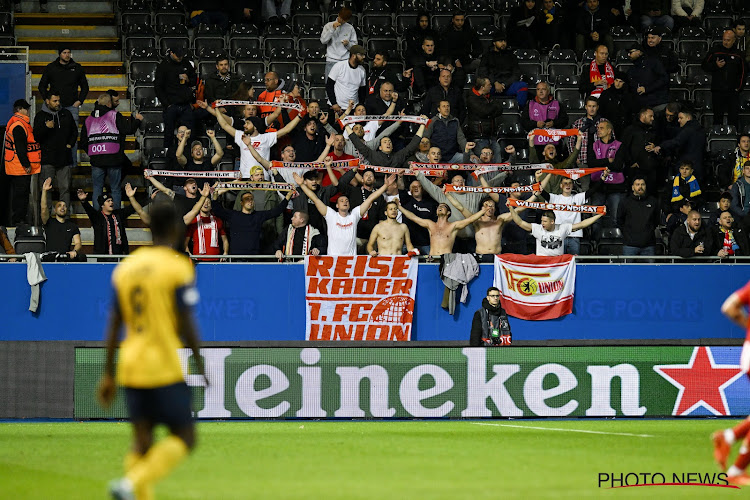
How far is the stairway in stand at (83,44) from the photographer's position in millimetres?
22156

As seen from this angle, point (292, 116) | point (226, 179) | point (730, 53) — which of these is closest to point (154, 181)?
point (226, 179)

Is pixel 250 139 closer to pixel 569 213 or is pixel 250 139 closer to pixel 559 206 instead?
pixel 559 206

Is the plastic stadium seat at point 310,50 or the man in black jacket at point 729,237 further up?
the plastic stadium seat at point 310,50

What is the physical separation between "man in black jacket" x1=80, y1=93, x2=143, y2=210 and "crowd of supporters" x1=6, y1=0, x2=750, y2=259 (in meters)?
0.03

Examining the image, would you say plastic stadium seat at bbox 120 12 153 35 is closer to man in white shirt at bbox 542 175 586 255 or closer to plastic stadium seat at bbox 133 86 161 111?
plastic stadium seat at bbox 133 86 161 111

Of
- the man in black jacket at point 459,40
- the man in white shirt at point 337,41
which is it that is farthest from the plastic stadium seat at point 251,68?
the man in black jacket at point 459,40

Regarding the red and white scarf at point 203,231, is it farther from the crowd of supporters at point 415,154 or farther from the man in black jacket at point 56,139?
the man in black jacket at point 56,139

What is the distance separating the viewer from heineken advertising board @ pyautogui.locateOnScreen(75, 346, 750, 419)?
15383 mm

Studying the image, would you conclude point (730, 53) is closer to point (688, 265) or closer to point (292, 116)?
point (688, 265)

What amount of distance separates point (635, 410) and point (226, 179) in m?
7.78

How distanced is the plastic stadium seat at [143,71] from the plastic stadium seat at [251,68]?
166 centimetres

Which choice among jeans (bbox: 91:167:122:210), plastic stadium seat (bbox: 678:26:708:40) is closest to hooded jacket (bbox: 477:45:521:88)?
plastic stadium seat (bbox: 678:26:708:40)

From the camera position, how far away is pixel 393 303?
1862 centimetres

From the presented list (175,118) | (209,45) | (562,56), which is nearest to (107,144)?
(175,118)
